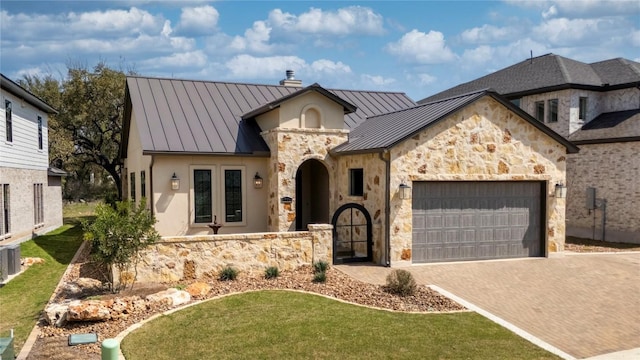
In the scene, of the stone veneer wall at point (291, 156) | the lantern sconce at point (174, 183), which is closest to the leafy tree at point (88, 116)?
the lantern sconce at point (174, 183)

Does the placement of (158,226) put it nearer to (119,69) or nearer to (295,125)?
(295,125)

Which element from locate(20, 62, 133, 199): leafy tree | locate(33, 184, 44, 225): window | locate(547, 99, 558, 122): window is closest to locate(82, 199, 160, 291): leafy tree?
locate(33, 184, 44, 225): window

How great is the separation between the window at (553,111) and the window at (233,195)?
50.6 ft

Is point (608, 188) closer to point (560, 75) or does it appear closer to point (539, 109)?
point (539, 109)

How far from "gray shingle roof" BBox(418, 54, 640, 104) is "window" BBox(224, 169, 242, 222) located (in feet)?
49.5

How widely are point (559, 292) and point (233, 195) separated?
10718mm

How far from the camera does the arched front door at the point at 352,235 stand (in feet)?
A: 51.8

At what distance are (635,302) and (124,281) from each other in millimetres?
11991

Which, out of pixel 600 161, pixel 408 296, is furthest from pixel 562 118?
pixel 408 296

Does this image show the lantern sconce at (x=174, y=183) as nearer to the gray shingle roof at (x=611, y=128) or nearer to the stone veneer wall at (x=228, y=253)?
the stone veneer wall at (x=228, y=253)

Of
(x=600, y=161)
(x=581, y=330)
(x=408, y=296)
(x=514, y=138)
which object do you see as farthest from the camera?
(x=600, y=161)

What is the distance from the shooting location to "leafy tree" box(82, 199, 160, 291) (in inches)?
464

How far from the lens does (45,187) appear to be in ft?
78.4

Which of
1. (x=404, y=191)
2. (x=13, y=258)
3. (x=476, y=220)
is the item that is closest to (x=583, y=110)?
(x=476, y=220)
